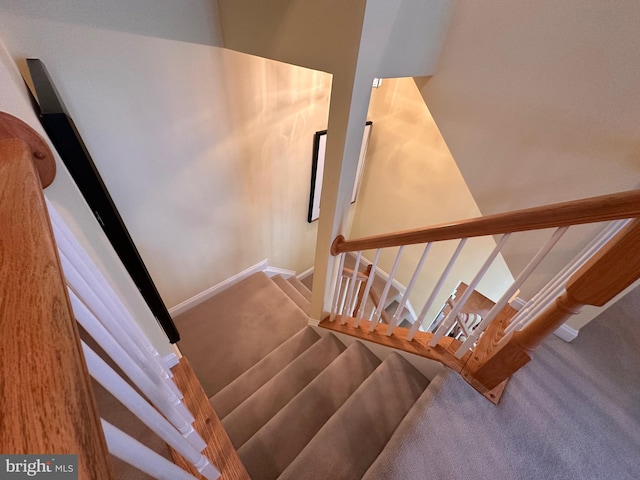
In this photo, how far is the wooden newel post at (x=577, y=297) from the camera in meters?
0.75

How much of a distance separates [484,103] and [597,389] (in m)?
1.50

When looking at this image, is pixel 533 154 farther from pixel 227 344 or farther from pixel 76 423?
pixel 227 344

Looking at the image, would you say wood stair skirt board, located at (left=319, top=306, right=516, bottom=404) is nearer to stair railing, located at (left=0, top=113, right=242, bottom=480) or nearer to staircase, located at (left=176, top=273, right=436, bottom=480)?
staircase, located at (left=176, top=273, right=436, bottom=480)

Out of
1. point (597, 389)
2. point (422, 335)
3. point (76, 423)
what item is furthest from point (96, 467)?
point (597, 389)

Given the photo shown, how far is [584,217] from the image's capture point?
2.40 ft

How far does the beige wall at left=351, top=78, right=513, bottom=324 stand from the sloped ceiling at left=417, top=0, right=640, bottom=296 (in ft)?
3.51

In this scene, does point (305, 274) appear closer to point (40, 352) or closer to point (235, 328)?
point (235, 328)

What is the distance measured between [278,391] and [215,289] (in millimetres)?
1239

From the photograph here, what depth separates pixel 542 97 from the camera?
1.14m

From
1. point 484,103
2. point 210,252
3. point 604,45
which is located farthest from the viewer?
point 210,252

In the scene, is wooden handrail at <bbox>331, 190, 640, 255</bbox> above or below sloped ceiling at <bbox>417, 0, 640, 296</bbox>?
below

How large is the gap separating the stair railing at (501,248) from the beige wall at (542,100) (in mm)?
279

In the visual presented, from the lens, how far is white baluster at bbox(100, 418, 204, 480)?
409 mm

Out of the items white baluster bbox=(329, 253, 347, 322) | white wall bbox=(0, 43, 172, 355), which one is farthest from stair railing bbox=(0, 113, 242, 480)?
white baluster bbox=(329, 253, 347, 322)
